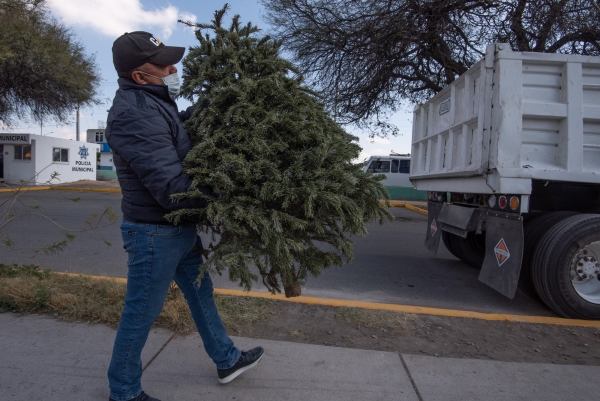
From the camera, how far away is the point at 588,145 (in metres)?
3.98

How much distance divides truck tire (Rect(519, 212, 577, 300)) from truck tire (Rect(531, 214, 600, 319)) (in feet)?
0.29

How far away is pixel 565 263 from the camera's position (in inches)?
154

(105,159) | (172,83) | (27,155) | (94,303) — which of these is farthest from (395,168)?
(105,159)

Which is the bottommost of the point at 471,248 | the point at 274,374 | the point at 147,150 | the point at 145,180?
the point at 274,374

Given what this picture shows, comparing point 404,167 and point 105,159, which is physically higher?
point 105,159

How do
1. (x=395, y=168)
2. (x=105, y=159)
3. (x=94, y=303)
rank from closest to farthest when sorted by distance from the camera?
(x=94, y=303)
(x=395, y=168)
(x=105, y=159)

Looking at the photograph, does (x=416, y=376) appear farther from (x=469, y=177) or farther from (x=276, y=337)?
(x=469, y=177)

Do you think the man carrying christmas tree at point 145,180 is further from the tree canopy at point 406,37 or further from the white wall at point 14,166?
the white wall at point 14,166

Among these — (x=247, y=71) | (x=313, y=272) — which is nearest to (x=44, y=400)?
(x=313, y=272)

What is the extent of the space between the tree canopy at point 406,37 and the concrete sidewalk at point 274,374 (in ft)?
28.8

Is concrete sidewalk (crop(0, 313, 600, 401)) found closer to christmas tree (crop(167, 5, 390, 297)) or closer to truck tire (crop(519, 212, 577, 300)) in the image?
christmas tree (crop(167, 5, 390, 297))

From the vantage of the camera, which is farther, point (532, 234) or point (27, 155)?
point (27, 155)

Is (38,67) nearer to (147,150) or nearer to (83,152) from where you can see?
(83,152)

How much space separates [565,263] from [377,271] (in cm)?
236
